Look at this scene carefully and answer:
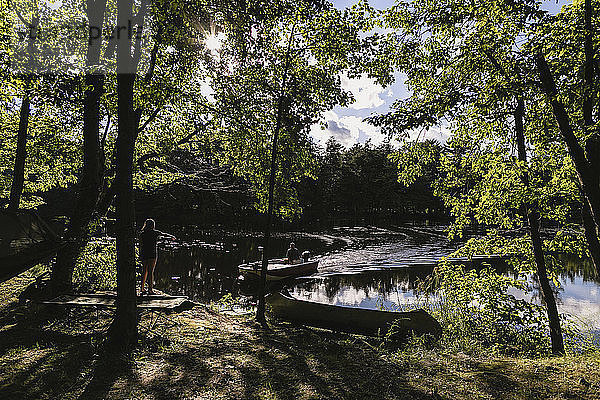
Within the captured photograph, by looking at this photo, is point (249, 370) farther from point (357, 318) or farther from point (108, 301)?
point (357, 318)

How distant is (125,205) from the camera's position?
597 cm

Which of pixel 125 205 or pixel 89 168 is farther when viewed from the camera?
pixel 89 168

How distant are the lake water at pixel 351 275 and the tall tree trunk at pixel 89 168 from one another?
27.9 feet

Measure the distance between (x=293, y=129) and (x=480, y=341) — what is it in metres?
7.60

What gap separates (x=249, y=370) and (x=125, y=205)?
11.8 feet

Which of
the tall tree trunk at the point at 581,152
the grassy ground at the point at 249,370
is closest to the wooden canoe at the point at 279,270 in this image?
the grassy ground at the point at 249,370

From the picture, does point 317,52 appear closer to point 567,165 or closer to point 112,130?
point 567,165

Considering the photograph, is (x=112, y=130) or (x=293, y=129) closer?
(x=293, y=129)

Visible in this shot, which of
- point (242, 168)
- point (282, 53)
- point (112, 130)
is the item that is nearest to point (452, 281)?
point (242, 168)

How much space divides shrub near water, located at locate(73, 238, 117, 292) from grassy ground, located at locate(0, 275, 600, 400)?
3.55 m

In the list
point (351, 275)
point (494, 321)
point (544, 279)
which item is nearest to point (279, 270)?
point (351, 275)

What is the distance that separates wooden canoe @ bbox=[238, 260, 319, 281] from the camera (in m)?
18.4

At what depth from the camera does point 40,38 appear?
10039mm

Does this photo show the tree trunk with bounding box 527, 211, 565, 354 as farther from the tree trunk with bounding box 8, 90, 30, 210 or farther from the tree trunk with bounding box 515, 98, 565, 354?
the tree trunk with bounding box 8, 90, 30, 210
